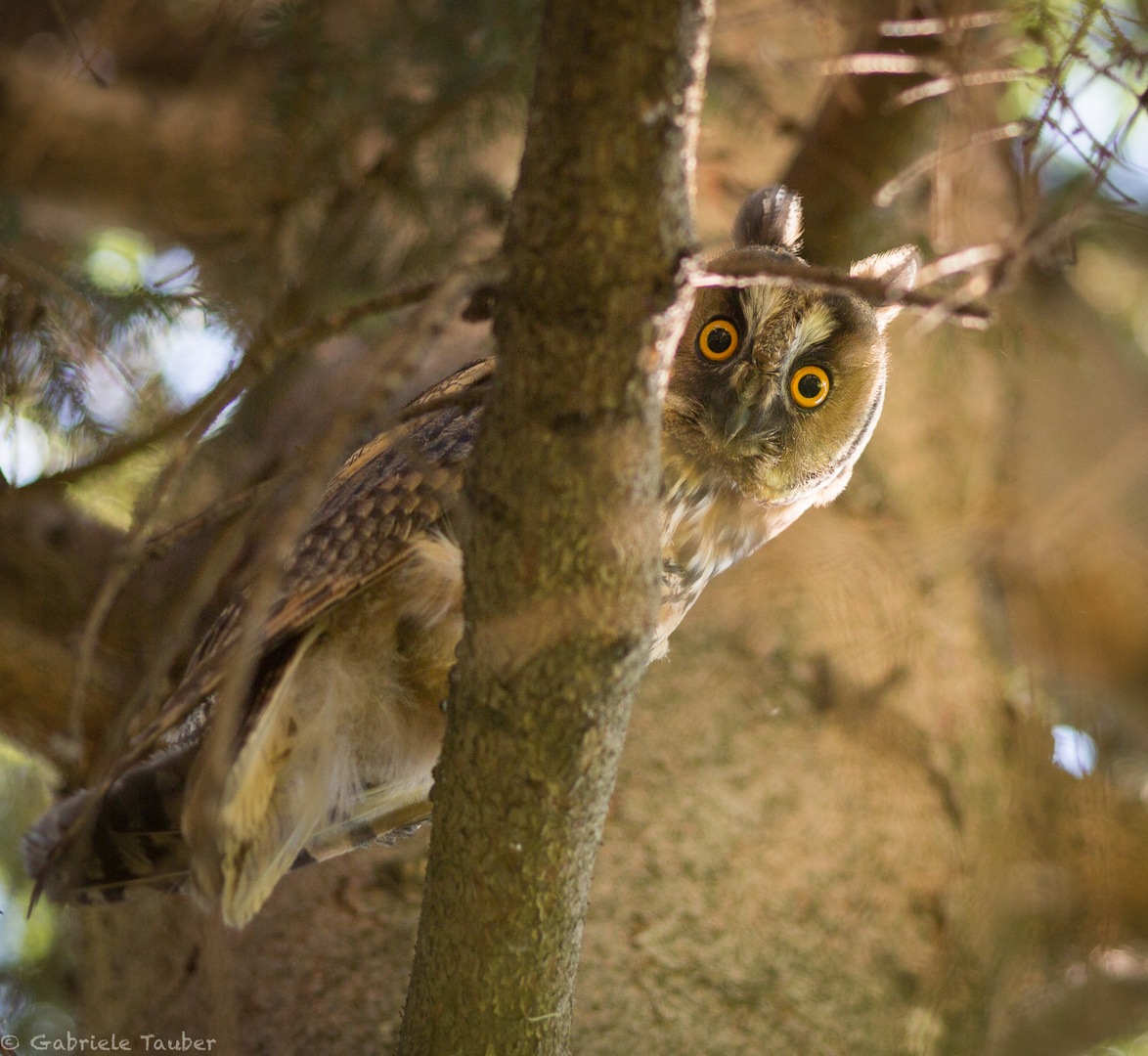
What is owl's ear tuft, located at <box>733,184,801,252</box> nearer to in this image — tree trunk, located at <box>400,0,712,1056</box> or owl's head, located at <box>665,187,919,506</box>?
owl's head, located at <box>665,187,919,506</box>

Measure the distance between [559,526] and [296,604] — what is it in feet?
2.10

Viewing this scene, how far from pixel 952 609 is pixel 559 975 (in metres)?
1.76

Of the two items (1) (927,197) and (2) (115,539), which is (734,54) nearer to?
(1) (927,197)

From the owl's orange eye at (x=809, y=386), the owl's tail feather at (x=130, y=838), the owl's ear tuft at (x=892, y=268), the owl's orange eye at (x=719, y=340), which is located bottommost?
the owl's tail feather at (x=130, y=838)

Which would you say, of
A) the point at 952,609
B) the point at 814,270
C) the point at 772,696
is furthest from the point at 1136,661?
the point at 814,270

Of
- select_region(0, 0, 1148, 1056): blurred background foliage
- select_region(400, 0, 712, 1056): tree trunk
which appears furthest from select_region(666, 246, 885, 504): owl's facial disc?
select_region(400, 0, 712, 1056): tree trunk

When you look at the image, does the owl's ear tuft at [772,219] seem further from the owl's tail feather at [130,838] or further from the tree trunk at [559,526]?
the owl's tail feather at [130,838]

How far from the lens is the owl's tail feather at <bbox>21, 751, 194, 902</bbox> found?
152cm

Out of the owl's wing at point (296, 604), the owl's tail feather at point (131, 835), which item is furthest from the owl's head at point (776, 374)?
the owl's tail feather at point (131, 835)

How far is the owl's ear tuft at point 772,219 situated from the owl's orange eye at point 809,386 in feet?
0.89

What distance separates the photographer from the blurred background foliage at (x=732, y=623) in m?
1.94

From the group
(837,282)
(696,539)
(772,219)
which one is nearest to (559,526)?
(837,282)

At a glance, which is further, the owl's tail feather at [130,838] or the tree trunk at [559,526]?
the owl's tail feather at [130,838]

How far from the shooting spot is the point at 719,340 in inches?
72.4
